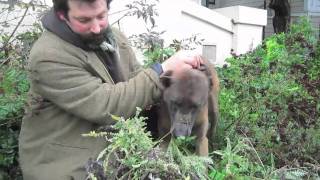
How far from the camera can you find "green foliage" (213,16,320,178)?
4.23m

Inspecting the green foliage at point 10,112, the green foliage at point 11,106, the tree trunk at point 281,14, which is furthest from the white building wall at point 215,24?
the tree trunk at point 281,14

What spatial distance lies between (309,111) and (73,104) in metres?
2.62

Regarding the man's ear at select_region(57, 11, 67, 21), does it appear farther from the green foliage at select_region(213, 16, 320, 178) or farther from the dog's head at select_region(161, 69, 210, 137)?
the green foliage at select_region(213, 16, 320, 178)

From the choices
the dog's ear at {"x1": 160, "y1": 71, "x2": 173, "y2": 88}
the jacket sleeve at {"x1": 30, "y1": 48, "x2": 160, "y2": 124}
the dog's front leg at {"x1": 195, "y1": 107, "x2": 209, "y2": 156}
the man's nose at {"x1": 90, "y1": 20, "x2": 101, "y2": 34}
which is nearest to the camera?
the jacket sleeve at {"x1": 30, "y1": 48, "x2": 160, "y2": 124}

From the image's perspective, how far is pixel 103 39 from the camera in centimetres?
330

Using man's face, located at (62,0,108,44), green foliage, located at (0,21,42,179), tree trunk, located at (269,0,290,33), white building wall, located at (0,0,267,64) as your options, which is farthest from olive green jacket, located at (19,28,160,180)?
tree trunk, located at (269,0,290,33)

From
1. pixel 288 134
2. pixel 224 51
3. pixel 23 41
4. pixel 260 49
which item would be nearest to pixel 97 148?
pixel 23 41

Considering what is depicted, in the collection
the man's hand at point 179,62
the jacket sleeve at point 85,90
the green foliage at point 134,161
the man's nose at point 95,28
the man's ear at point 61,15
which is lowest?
the green foliage at point 134,161

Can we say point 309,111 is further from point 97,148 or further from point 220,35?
point 220,35

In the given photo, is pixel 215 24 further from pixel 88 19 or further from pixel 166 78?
pixel 88 19

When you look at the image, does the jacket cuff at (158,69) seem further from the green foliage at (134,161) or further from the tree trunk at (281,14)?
the tree trunk at (281,14)

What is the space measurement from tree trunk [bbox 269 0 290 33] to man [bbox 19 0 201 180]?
443 inches

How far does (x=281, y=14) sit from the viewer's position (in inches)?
565

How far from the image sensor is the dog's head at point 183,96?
3.35 m
